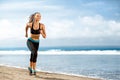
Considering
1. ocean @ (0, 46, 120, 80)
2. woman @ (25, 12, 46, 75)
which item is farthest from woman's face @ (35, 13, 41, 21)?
ocean @ (0, 46, 120, 80)

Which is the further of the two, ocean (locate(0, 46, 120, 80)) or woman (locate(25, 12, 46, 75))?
ocean (locate(0, 46, 120, 80))

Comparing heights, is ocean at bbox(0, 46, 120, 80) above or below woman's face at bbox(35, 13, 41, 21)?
below

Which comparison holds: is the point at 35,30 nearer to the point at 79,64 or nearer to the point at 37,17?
the point at 37,17

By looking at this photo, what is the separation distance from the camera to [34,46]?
33.3 feet

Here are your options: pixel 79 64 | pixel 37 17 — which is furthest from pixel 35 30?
pixel 79 64

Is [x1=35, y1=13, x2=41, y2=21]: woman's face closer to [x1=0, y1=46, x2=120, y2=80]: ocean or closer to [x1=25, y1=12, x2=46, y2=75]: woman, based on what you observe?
[x1=25, y1=12, x2=46, y2=75]: woman

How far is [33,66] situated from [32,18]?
5.38ft

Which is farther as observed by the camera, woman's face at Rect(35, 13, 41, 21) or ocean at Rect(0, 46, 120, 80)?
ocean at Rect(0, 46, 120, 80)

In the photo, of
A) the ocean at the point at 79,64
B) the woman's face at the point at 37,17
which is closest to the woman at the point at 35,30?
the woman's face at the point at 37,17

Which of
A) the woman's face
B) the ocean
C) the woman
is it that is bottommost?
the ocean

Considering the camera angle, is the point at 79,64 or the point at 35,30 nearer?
the point at 35,30

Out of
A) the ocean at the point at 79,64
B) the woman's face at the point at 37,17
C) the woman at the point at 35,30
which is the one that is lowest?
the ocean at the point at 79,64

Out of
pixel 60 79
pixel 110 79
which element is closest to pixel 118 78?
pixel 110 79

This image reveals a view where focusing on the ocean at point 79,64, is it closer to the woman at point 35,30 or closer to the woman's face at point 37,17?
the woman at point 35,30
